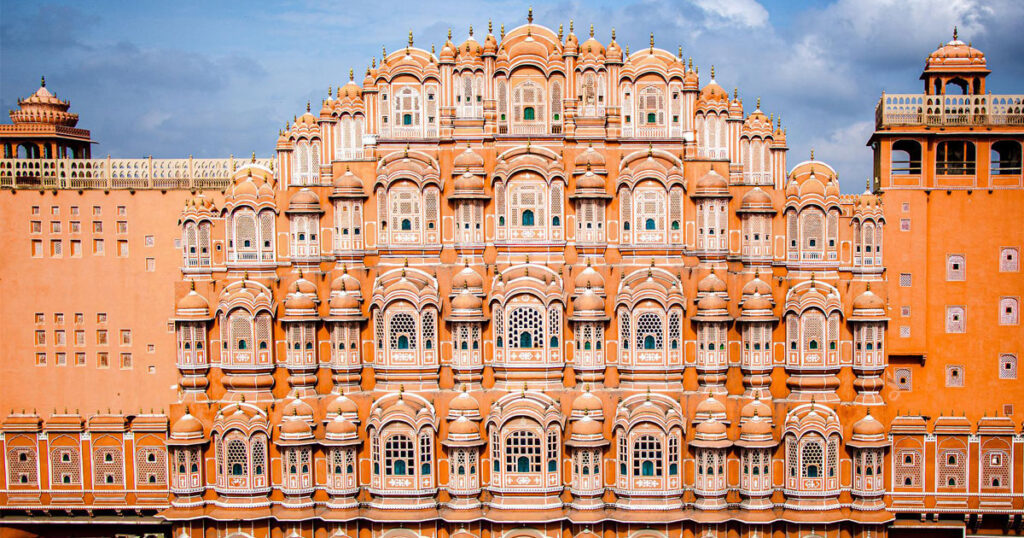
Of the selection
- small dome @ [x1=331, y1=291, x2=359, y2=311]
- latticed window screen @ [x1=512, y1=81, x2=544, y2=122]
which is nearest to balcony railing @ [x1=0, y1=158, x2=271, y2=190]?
small dome @ [x1=331, y1=291, x2=359, y2=311]

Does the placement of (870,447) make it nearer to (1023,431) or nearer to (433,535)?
(1023,431)

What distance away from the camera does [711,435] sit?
33312 mm

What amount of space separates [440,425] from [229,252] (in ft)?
35.9

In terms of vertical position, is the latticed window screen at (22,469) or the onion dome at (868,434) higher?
the onion dome at (868,434)

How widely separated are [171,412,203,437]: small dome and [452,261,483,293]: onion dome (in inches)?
447

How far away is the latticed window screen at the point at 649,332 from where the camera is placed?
3409 cm

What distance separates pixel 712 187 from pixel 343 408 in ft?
54.3

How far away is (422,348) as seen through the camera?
113 ft

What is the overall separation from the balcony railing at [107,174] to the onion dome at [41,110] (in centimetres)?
233

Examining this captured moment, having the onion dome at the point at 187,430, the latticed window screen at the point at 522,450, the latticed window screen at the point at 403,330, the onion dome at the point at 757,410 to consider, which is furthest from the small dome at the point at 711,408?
the onion dome at the point at 187,430

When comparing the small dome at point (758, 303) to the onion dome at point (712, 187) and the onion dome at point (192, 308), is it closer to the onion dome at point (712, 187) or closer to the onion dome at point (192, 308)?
the onion dome at point (712, 187)

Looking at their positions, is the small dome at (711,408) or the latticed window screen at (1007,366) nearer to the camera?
the small dome at (711,408)

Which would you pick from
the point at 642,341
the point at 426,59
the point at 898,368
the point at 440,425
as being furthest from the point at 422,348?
the point at 898,368

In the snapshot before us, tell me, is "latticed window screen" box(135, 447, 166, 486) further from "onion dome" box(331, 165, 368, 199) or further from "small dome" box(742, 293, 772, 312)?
"small dome" box(742, 293, 772, 312)
